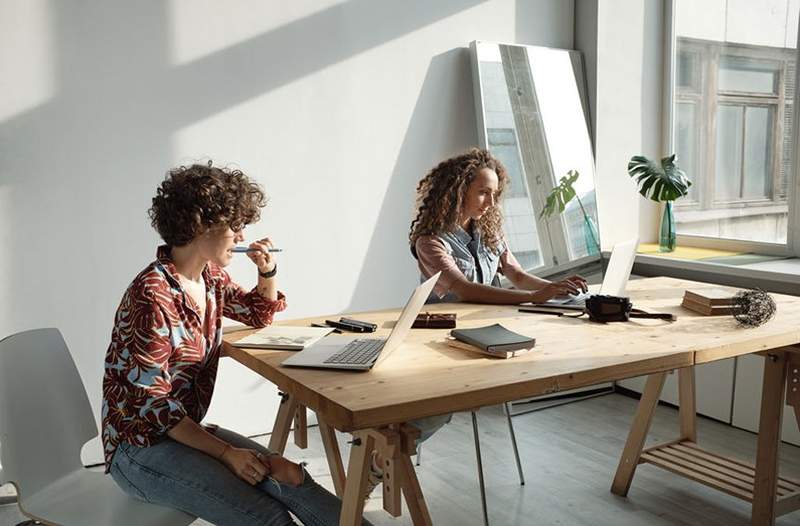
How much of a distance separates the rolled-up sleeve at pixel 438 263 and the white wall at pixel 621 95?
1.81 meters

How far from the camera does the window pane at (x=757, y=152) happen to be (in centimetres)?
423

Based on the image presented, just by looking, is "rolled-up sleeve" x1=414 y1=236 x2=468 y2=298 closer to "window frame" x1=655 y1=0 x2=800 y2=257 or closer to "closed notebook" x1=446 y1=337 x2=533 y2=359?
"closed notebook" x1=446 y1=337 x2=533 y2=359

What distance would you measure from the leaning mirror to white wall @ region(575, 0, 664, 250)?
0.36 ft

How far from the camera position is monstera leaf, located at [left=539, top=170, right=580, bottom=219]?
4371mm

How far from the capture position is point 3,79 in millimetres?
3158

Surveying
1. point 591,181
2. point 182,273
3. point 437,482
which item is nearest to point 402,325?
point 182,273

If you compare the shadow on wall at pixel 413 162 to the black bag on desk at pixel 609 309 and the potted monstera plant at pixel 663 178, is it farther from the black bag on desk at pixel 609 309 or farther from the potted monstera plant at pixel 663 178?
the black bag on desk at pixel 609 309

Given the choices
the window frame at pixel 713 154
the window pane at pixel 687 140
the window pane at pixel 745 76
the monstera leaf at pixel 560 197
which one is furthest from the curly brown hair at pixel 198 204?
the window pane at pixel 687 140

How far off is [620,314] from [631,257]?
351 millimetres

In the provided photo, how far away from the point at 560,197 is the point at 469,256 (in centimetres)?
139

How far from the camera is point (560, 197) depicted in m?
4.39

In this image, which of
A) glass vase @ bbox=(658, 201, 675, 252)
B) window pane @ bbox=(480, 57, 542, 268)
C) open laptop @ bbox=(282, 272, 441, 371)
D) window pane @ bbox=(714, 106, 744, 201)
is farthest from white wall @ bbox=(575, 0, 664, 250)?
open laptop @ bbox=(282, 272, 441, 371)

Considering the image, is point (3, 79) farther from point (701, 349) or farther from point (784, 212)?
point (784, 212)

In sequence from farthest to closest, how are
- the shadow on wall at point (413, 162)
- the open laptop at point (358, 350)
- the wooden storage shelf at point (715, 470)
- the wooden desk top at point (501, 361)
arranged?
the shadow on wall at point (413, 162) < the wooden storage shelf at point (715, 470) < the open laptop at point (358, 350) < the wooden desk top at point (501, 361)
